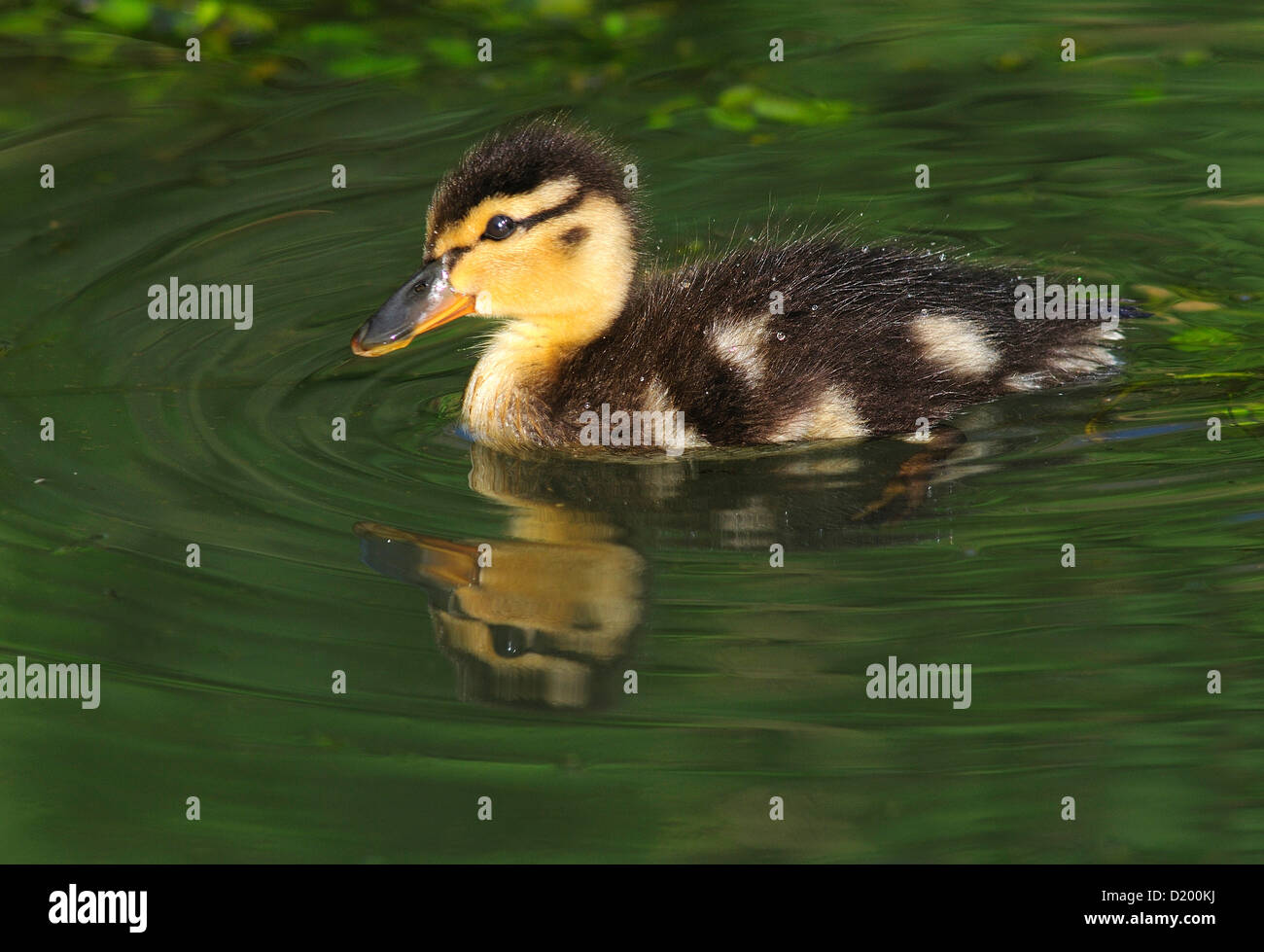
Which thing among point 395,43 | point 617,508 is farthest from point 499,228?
point 395,43

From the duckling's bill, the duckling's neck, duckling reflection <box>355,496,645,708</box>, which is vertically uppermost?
the duckling's bill

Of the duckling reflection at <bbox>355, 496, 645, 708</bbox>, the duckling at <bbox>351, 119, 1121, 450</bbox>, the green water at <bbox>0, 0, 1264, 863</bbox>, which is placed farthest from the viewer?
the duckling at <bbox>351, 119, 1121, 450</bbox>

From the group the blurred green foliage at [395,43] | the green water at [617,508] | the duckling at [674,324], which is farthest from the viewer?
the blurred green foliage at [395,43]

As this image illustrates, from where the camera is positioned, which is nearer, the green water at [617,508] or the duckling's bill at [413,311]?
the green water at [617,508]

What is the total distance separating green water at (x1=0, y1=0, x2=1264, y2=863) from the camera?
320 cm

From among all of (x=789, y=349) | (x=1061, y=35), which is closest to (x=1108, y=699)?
(x=789, y=349)

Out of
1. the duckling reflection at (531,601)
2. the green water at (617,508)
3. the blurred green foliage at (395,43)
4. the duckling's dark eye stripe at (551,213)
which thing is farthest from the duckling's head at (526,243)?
the blurred green foliage at (395,43)

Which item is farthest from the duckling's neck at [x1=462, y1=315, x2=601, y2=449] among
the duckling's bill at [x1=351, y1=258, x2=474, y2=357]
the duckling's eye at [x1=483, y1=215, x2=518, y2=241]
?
the duckling's eye at [x1=483, y1=215, x2=518, y2=241]

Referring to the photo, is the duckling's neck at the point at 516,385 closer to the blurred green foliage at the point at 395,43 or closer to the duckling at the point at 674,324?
the duckling at the point at 674,324

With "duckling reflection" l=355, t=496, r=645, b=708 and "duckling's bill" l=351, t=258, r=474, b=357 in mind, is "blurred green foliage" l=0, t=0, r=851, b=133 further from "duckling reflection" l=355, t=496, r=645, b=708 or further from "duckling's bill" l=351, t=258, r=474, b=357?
"duckling reflection" l=355, t=496, r=645, b=708

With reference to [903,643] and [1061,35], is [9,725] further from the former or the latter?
[1061,35]

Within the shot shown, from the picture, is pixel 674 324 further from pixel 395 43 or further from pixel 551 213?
pixel 395 43

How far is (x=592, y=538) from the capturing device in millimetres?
4070

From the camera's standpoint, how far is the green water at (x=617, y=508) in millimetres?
3199
